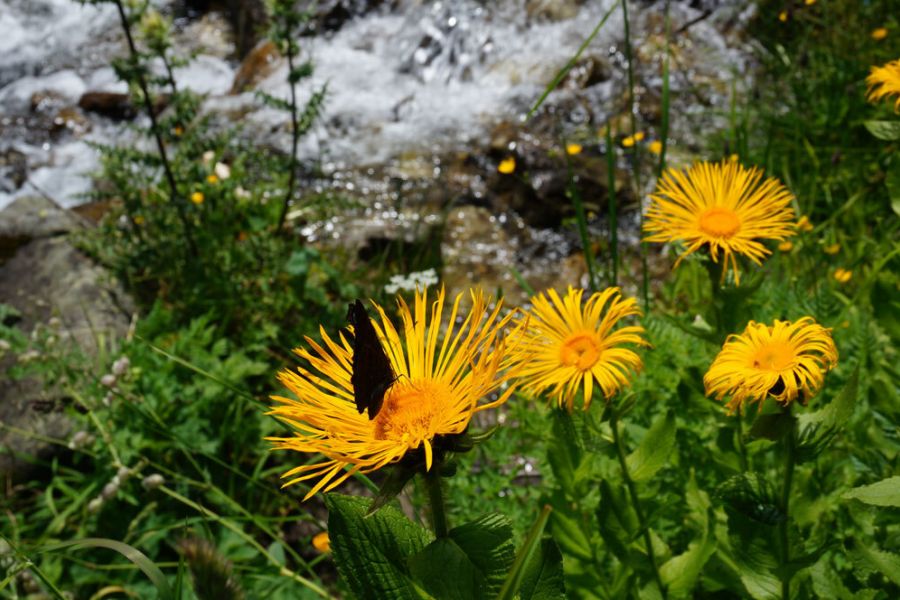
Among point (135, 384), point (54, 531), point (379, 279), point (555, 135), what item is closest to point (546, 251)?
point (555, 135)

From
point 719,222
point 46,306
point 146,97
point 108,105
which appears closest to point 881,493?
point 719,222

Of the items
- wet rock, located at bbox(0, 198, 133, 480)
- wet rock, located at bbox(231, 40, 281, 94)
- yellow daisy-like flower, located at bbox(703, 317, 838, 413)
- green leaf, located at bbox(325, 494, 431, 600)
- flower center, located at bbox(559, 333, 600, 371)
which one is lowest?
wet rock, located at bbox(0, 198, 133, 480)

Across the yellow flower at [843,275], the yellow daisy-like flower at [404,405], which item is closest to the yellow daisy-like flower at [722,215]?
the yellow daisy-like flower at [404,405]

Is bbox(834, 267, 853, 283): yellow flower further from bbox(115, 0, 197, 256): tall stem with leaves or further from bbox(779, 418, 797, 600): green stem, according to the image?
bbox(115, 0, 197, 256): tall stem with leaves

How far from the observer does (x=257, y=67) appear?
6.96 m

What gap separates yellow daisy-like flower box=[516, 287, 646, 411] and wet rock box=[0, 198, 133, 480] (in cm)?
186

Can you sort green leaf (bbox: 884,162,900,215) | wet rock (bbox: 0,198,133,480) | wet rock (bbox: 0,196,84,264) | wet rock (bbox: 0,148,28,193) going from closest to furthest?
green leaf (bbox: 884,162,900,215)
wet rock (bbox: 0,198,133,480)
wet rock (bbox: 0,196,84,264)
wet rock (bbox: 0,148,28,193)

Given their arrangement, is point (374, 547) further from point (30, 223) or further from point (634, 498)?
point (30, 223)

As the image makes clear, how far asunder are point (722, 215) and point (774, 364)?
40 centimetres

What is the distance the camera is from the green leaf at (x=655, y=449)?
4.45 feet

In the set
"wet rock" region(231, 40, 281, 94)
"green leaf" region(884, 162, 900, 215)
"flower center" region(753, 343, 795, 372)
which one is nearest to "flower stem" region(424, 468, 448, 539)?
"flower center" region(753, 343, 795, 372)

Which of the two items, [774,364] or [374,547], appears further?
[774,364]

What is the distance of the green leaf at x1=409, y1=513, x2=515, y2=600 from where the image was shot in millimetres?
834

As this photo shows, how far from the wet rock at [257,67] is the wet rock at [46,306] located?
3.10 metres
